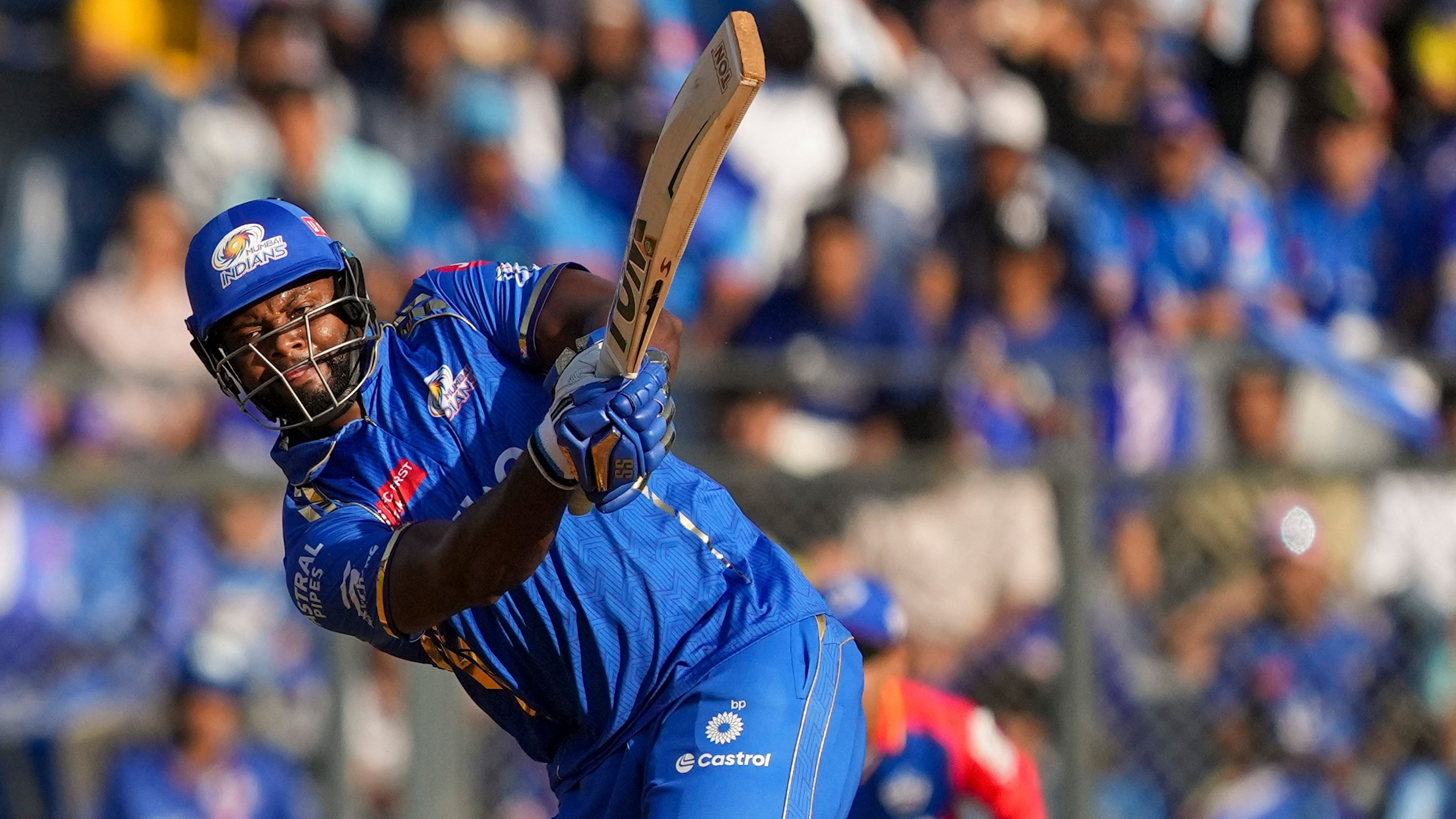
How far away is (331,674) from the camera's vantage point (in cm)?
708

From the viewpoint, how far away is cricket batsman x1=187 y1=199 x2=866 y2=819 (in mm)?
3871

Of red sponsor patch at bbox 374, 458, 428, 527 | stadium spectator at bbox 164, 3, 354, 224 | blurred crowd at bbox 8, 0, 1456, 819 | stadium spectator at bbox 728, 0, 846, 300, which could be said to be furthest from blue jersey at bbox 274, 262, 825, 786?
stadium spectator at bbox 728, 0, 846, 300

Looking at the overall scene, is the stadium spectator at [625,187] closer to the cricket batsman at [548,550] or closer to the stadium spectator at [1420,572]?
the stadium spectator at [1420,572]

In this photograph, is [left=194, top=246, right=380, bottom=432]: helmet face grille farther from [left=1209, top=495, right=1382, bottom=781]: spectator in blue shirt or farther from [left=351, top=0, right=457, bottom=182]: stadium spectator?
[left=351, top=0, right=457, bottom=182]: stadium spectator

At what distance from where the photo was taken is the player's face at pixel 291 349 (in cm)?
385

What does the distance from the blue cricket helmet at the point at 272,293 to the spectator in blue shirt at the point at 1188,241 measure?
17.7ft

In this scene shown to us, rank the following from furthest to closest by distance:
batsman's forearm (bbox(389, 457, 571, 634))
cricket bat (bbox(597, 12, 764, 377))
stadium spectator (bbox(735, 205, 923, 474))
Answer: stadium spectator (bbox(735, 205, 923, 474)) → batsman's forearm (bbox(389, 457, 571, 634)) → cricket bat (bbox(597, 12, 764, 377))

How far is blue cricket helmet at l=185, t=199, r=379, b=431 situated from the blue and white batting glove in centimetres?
78

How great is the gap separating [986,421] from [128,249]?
387 centimetres

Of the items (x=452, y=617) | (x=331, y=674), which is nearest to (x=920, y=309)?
(x=331, y=674)

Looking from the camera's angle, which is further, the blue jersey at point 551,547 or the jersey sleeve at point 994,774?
the jersey sleeve at point 994,774

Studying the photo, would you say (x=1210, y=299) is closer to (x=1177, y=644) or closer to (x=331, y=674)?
(x=1177, y=644)

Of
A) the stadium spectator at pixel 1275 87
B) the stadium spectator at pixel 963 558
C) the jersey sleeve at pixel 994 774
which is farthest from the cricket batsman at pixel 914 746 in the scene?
the stadium spectator at pixel 1275 87

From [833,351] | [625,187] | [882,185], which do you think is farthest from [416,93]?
[833,351]
